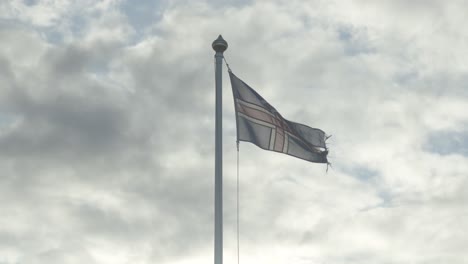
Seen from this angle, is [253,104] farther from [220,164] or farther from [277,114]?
[220,164]

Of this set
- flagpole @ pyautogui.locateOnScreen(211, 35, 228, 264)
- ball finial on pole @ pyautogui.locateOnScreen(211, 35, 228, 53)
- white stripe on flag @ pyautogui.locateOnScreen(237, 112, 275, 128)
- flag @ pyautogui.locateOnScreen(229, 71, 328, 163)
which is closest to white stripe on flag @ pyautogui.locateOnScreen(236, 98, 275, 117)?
flag @ pyautogui.locateOnScreen(229, 71, 328, 163)

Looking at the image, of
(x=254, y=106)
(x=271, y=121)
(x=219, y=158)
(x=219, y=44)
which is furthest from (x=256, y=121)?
(x=219, y=44)

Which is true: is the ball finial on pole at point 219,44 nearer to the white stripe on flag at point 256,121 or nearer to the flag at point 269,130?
the flag at point 269,130

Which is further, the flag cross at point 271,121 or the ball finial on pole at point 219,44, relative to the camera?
the flag cross at point 271,121

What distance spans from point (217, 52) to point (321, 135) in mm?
5631

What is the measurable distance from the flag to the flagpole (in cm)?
93

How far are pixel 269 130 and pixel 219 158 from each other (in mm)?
3208

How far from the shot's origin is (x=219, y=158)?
Answer: 23.8 metres

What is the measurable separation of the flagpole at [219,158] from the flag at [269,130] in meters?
0.93

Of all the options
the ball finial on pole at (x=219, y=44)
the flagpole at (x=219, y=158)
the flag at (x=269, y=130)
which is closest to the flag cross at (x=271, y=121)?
the flag at (x=269, y=130)

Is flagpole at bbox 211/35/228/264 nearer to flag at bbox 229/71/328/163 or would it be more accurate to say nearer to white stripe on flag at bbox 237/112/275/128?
flag at bbox 229/71/328/163

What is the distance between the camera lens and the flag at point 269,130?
84.2 ft

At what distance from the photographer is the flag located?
2567cm

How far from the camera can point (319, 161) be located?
28078mm
